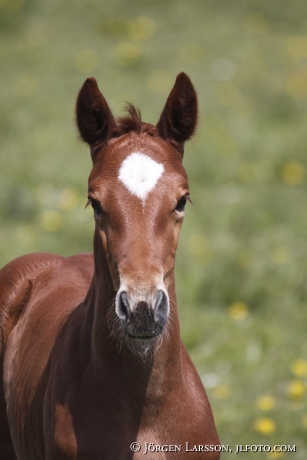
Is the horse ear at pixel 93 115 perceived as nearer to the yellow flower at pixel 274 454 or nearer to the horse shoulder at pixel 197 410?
the horse shoulder at pixel 197 410

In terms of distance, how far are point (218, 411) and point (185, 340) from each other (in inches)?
32.0

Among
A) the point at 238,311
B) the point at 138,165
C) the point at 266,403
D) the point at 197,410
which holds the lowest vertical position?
the point at 197,410

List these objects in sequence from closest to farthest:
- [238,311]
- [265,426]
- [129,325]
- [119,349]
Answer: [129,325]
[119,349]
[265,426]
[238,311]

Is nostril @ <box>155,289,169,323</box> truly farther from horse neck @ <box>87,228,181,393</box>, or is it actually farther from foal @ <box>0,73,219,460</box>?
horse neck @ <box>87,228,181,393</box>

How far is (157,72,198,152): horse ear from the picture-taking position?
3.31 meters

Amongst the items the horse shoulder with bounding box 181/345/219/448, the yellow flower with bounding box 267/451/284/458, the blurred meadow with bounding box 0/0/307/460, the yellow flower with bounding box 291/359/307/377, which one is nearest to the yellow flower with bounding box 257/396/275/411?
the blurred meadow with bounding box 0/0/307/460

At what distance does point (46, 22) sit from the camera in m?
11.0

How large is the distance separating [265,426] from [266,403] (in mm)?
252

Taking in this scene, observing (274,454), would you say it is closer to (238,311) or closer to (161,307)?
(238,311)

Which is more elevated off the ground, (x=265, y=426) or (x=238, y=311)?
(x=238, y=311)

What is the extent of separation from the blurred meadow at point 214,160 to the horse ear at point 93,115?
603 mm

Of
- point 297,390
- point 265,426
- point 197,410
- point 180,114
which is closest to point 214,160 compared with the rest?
point 297,390

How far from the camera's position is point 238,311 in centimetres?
614

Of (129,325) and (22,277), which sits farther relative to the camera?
(22,277)
